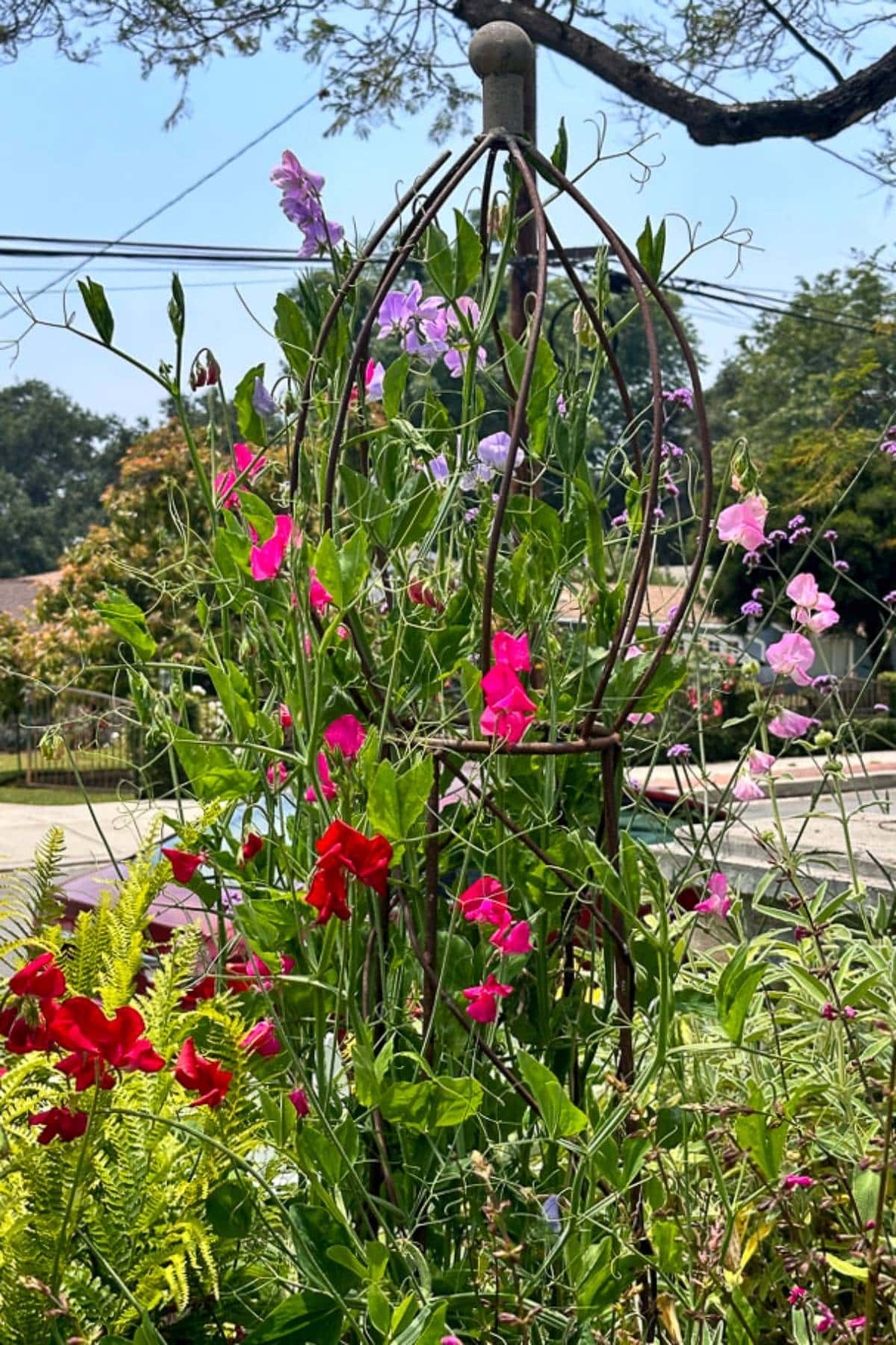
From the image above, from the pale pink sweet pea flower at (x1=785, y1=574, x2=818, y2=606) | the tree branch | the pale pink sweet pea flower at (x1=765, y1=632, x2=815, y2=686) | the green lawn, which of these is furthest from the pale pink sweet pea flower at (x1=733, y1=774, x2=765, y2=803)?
the green lawn

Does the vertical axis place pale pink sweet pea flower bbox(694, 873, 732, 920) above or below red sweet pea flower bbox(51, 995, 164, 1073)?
below

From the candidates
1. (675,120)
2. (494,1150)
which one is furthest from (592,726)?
(675,120)

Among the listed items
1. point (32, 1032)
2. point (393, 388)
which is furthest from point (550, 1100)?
point (393, 388)

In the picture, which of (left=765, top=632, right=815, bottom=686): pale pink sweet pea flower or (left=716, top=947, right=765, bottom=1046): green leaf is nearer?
(left=716, top=947, right=765, bottom=1046): green leaf

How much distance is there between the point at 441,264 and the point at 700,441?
1.07 ft

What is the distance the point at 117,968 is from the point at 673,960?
21.4 inches

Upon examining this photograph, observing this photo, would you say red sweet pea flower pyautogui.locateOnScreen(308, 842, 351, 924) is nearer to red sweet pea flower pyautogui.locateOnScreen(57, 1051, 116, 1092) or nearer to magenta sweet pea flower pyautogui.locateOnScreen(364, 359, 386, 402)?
red sweet pea flower pyautogui.locateOnScreen(57, 1051, 116, 1092)

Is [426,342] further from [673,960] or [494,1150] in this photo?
[494,1150]

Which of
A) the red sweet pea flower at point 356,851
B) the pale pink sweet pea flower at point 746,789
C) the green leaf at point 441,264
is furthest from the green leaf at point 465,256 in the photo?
the pale pink sweet pea flower at point 746,789

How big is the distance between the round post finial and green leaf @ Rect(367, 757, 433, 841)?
79 cm

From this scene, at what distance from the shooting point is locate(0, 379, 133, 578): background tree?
209 feet

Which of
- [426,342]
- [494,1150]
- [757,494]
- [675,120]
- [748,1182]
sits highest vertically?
[675,120]

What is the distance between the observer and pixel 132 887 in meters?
1.35

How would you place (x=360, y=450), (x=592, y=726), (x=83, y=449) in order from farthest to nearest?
(x=83, y=449)
(x=360, y=450)
(x=592, y=726)
